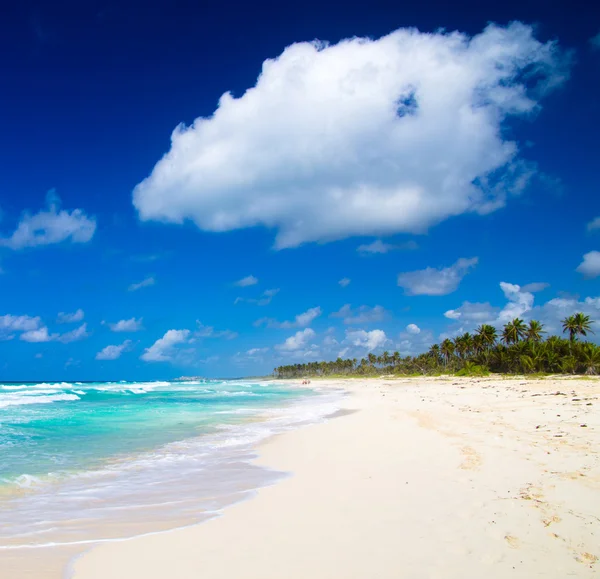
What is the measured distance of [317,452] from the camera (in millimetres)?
12258

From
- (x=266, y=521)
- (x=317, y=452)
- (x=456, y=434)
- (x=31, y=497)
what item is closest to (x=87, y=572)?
(x=266, y=521)

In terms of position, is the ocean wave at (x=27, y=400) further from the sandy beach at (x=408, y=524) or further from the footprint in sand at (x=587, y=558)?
the footprint in sand at (x=587, y=558)

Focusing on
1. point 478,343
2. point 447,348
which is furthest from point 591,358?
point 447,348

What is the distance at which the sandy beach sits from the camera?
15.9 feet

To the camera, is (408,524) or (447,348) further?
(447,348)

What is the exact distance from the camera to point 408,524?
19.8 feet

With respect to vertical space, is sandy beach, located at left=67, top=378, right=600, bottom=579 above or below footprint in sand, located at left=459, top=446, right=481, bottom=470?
above

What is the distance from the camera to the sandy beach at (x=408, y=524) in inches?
191

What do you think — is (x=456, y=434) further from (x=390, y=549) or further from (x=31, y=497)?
(x=31, y=497)

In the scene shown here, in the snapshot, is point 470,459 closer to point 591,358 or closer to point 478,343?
point 591,358

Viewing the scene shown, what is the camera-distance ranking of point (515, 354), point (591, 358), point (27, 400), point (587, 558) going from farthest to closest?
point (515, 354) → point (591, 358) → point (27, 400) → point (587, 558)

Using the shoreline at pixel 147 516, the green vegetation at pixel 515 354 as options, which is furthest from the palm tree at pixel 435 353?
the shoreline at pixel 147 516

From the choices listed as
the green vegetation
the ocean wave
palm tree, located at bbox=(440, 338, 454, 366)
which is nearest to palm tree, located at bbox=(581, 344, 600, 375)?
the green vegetation

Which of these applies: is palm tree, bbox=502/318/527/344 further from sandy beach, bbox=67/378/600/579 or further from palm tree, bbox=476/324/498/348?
sandy beach, bbox=67/378/600/579
